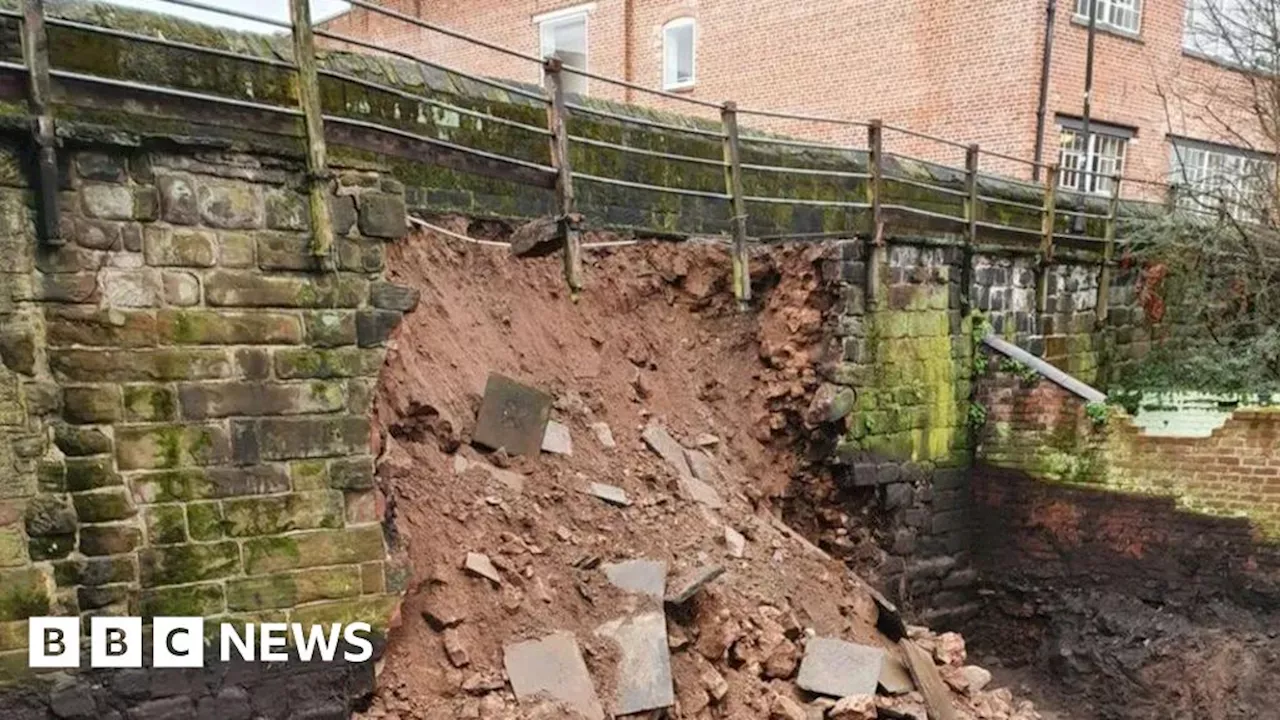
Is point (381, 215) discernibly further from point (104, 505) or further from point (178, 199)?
point (104, 505)

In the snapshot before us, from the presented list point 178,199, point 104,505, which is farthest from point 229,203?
point 104,505

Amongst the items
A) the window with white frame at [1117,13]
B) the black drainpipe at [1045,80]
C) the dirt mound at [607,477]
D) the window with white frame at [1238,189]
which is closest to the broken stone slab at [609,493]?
the dirt mound at [607,477]

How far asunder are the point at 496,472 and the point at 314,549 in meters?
1.46

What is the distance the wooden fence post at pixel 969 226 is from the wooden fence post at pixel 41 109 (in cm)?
767

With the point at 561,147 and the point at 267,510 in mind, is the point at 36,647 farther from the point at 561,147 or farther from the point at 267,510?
the point at 561,147

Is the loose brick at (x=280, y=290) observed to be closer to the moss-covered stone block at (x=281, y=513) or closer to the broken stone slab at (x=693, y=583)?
the moss-covered stone block at (x=281, y=513)

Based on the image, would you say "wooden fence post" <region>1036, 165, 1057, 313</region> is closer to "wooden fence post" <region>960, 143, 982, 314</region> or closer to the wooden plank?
"wooden fence post" <region>960, 143, 982, 314</region>

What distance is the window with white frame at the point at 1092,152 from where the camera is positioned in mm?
15227

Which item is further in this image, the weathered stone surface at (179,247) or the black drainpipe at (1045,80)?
the black drainpipe at (1045,80)

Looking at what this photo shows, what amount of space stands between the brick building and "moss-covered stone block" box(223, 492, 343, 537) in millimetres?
11736

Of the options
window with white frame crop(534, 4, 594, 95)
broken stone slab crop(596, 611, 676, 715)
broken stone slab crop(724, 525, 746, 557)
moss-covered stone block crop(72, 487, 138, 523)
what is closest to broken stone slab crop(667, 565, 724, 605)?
broken stone slab crop(596, 611, 676, 715)

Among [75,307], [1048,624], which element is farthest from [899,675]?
[75,307]

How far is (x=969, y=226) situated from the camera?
30.9 feet

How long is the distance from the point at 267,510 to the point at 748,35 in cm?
1473
